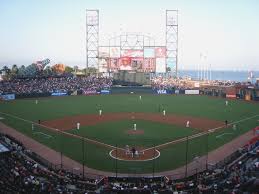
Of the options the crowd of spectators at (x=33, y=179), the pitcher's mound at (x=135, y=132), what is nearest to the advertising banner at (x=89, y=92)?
the pitcher's mound at (x=135, y=132)

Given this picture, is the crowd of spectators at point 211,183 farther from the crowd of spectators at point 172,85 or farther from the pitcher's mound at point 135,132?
the crowd of spectators at point 172,85

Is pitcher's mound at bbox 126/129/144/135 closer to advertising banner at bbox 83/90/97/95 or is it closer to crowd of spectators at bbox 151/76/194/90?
advertising banner at bbox 83/90/97/95

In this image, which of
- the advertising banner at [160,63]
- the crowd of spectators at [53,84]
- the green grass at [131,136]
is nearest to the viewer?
the green grass at [131,136]

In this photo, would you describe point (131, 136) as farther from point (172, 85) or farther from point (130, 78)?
point (172, 85)

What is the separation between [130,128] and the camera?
1577 inches

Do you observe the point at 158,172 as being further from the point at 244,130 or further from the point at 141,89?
the point at 141,89

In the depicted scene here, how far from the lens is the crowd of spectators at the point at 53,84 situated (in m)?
73.9

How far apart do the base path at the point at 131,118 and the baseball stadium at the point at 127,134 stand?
0.41ft

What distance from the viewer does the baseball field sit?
94.3 feet

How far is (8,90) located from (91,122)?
3447 cm

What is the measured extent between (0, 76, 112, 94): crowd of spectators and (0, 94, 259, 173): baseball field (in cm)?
916

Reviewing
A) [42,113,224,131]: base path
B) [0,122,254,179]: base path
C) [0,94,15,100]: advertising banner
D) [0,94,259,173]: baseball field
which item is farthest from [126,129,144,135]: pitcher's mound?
[0,94,15,100]: advertising banner

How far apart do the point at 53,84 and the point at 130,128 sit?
1798 inches

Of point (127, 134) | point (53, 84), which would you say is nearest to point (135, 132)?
point (127, 134)
